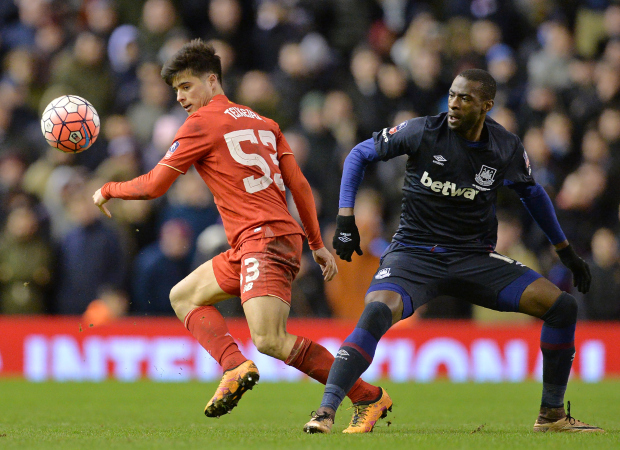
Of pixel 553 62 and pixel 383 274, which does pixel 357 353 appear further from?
pixel 553 62

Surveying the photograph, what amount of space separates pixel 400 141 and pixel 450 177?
0.38m

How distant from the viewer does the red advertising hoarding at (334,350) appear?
10.7 m

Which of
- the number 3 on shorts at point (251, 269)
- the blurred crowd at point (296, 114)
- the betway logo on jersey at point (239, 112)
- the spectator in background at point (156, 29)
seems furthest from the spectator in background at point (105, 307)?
the number 3 on shorts at point (251, 269)

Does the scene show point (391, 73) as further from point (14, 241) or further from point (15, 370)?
point (15, 370)

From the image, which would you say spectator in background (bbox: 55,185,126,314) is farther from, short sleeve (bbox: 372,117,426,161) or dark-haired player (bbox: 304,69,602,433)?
short sleeve (bbox: 372,117,426,161)

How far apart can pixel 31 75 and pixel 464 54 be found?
5.90 m

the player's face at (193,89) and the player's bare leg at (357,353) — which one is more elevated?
the player's face at (193,89)

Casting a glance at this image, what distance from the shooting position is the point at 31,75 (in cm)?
1262

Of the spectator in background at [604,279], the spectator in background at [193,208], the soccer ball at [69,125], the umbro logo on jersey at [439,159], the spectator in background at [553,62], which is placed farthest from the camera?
the spectator in background at [553,62]

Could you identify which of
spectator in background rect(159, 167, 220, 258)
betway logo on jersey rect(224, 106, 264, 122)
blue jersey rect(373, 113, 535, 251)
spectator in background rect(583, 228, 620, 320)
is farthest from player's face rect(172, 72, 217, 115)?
spectator in background rect(583, 228, 620, 320)

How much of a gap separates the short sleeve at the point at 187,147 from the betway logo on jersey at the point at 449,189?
1392 mm

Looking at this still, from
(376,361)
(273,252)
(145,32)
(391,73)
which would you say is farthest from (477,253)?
(145,32)

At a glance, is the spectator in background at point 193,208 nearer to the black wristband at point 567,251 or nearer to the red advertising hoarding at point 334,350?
the red advertising hoarding at point 334,350

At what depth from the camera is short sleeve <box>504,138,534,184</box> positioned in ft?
18.9
